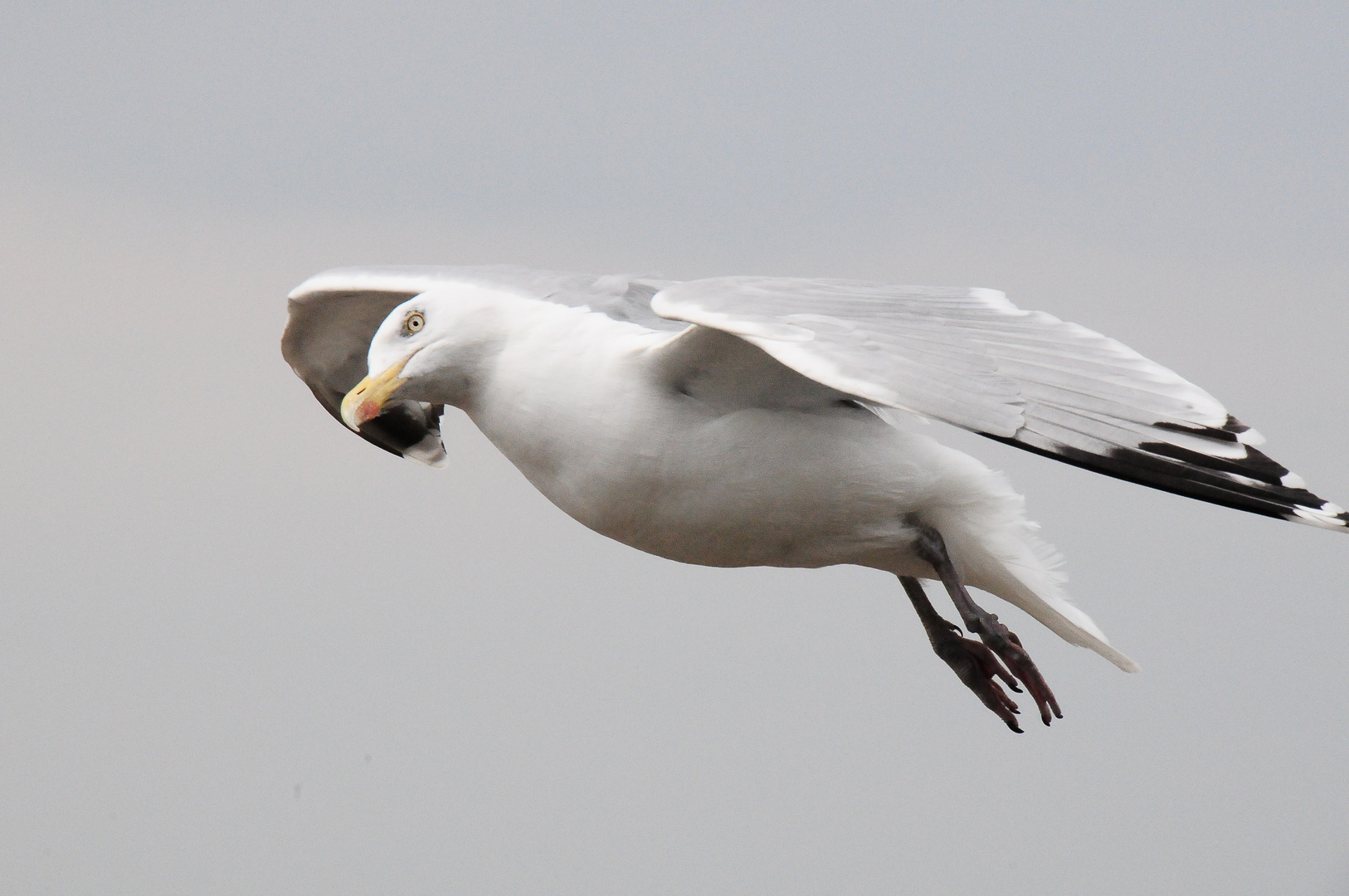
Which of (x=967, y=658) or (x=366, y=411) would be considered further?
(x=967, y=658)

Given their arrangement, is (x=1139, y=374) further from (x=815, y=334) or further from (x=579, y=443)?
(x=579, y=443)

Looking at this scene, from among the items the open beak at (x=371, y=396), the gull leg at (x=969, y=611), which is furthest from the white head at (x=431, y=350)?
the gull leg at (x=969, y=611)

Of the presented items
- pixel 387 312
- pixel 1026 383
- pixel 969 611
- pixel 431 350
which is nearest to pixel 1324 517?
pixel 1026 383

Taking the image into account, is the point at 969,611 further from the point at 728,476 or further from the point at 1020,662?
the point at 728,476

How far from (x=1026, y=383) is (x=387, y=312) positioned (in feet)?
5.73

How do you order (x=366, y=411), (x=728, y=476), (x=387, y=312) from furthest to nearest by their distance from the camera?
1. (x=387, y=312)
2. (x=366, y=411)
3. (x=728, y=476)

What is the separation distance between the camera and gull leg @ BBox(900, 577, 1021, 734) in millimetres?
2756

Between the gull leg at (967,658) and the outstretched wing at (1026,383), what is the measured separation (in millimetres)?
841

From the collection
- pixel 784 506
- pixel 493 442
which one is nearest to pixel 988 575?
pixel 784 506

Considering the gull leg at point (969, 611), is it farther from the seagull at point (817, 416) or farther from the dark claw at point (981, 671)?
the dark claw at point (981, 671)

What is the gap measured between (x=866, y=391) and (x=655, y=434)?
1.86 feet

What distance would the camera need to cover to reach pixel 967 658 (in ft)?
9.25

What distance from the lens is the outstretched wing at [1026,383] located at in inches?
72.1

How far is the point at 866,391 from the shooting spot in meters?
1.83
